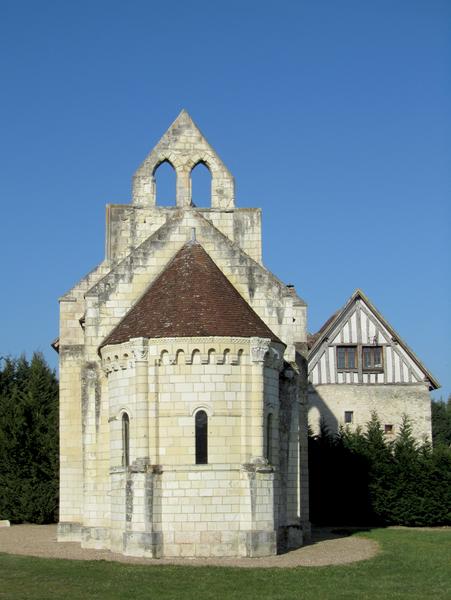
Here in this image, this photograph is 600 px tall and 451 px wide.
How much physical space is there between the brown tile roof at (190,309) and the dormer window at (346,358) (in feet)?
65.2

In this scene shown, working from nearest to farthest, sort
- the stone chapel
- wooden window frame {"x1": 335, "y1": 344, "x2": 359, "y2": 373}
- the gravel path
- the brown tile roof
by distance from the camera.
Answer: the gravel path
the stone chapel
the brown tile roof
wooden window frame {"x1": 335, "y1": 344, "x2": 359, "y2": 373}

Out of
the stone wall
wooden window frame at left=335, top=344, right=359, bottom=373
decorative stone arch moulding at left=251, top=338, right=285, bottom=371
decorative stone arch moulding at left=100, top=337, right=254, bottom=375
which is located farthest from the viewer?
wooden window frame at left=335, top=344, right=359, bottom=373

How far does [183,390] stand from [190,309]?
7.52 ft

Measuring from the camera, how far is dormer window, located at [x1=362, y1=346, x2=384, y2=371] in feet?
149

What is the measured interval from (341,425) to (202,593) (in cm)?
2840

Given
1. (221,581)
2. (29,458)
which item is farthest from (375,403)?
(221,581)

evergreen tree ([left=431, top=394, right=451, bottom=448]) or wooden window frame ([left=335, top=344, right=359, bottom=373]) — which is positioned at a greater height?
wooden window frame ([left=335, top=344, right=359, bottom=373])

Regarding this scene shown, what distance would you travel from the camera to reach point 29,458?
39.7 meters

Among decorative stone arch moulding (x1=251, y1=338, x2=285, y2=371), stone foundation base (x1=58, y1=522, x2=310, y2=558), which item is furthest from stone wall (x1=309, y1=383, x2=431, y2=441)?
stone foundation base (x1=58, y1=522, x2=310, y2=558)

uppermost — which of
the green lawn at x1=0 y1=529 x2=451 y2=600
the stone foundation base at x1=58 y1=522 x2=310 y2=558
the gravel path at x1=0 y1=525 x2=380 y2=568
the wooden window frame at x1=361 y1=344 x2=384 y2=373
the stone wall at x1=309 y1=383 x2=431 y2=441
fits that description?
the wooden window frame at x1=361 y1=344 x2=384 y2=373

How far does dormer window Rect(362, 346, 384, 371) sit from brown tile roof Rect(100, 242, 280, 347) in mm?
20264

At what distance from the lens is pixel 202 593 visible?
17078 mm

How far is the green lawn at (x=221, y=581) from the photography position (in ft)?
55.8

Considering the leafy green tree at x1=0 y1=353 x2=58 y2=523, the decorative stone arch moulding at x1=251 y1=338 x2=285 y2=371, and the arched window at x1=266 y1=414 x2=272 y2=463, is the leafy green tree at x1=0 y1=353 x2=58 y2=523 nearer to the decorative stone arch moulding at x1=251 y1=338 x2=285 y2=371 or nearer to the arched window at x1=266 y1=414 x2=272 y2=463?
the arched window at x1=266 y1=414 x2=272 y2=463
